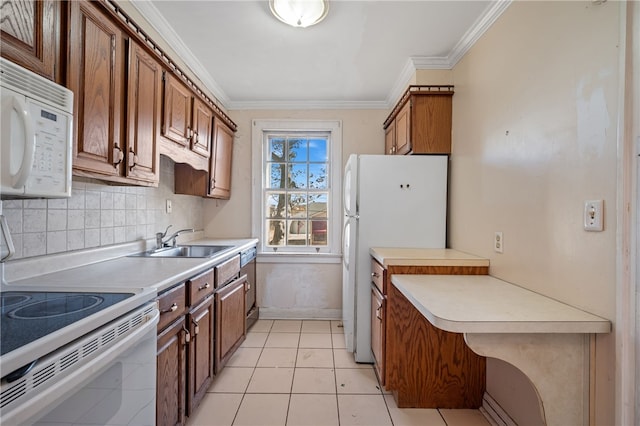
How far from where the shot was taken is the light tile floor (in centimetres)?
166

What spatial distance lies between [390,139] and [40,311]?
282cm

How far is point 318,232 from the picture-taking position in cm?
334

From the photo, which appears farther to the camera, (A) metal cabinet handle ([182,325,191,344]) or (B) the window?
(B) the window

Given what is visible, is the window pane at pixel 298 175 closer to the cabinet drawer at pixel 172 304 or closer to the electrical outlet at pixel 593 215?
the cabinet drawer at pixel 172 304

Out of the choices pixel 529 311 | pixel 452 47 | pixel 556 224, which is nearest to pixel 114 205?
pixel 529 311

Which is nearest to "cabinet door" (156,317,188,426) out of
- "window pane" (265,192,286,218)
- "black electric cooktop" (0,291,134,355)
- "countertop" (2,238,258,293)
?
"countertop" (2,238,258,293)

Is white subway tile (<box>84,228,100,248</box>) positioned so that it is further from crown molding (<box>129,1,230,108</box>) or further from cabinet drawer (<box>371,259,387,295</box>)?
cabinet drawer (<box>371,259,387,295</box>)

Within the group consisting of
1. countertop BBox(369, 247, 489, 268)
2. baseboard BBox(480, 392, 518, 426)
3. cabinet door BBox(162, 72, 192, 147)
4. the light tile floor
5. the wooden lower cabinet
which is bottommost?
the light tile floor

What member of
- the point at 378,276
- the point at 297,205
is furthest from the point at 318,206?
the point at 378,276

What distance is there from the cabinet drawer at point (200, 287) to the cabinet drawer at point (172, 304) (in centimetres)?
5

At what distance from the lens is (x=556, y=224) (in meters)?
1.23

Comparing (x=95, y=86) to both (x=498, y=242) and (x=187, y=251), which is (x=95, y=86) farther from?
(x=498, y=242)

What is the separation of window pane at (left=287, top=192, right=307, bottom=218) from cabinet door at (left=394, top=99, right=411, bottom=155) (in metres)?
1.23

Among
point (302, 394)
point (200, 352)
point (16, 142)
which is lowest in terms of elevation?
point (302, 394)
